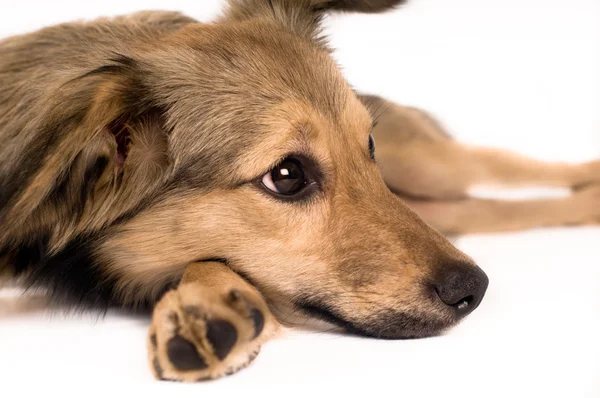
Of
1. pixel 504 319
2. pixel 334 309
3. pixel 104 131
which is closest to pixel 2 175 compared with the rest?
pixel 104 131

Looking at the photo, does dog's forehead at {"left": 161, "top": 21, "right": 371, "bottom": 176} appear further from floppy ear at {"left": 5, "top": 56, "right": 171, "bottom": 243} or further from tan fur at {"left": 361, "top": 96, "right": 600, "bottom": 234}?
tan fur at {"left": 361, "top": 96, "right": 600, "bottom": 234}

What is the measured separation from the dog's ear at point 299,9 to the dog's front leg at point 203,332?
1.31 m

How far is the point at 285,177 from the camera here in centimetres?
243

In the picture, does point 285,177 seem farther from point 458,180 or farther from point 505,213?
point 505,213

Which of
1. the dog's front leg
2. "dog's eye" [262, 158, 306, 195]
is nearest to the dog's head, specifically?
"dog's eye" [262, 158, 306, 195]

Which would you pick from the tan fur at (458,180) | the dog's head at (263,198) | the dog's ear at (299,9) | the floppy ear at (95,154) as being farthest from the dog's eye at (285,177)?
the tan fur at (458,180)

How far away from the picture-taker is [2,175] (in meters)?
2.43

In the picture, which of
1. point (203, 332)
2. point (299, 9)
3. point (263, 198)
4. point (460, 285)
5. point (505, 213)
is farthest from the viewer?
point (505, 213)

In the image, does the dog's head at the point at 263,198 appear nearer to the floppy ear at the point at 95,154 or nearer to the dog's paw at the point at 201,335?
the floppy ear at the point at 95,154

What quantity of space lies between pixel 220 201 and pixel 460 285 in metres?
0.82

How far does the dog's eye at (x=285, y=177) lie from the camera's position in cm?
242

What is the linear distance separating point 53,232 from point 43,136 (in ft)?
1.07

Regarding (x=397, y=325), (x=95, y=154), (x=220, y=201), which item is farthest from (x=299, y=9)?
(x=397, y=325)

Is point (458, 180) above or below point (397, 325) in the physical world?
below
